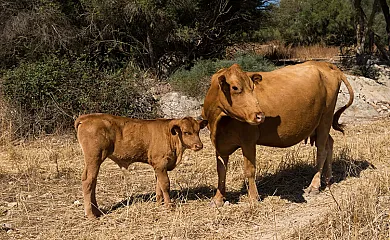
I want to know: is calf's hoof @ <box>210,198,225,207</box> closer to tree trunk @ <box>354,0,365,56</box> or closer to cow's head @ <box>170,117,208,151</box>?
cow's head @ <box>170,117,208,151</box>

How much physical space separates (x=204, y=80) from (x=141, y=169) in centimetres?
653

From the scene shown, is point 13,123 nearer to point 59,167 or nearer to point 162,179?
point 59,167

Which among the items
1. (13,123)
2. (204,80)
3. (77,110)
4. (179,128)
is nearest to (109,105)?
(77,110)

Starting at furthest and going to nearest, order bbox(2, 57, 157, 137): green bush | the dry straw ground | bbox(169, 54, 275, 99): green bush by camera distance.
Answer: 1. bbox(169, 54, 275, 99): green bush
2. bbox(2, 57, 157, 137): green bush
3. the dry straw ground

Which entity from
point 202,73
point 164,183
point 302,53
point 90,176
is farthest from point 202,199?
point 302,53

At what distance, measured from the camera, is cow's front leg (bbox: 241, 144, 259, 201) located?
21.4 ft

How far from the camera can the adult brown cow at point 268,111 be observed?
595cm

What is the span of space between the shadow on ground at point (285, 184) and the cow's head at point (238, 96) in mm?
1464

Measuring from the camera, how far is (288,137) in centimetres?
689

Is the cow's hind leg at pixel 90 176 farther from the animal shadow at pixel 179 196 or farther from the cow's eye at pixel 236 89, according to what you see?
the cow's eye at pixel 236 89

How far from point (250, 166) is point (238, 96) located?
3.92 ft

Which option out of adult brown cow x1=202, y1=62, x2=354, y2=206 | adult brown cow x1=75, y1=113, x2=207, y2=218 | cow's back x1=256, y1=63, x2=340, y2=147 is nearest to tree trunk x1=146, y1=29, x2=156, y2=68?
adult brown cow x1=202, y1=62, x2=354, y2=206

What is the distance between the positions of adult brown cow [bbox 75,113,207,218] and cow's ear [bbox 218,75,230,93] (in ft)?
2.07

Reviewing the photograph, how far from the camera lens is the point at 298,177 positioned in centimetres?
804
